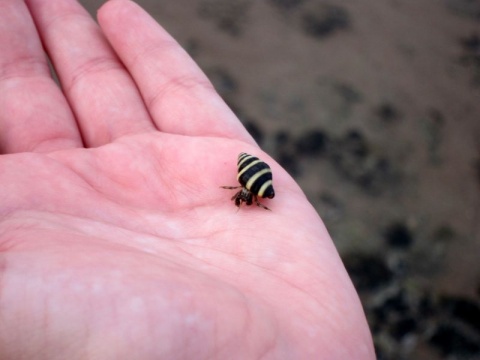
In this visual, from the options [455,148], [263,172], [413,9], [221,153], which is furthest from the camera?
[413,9]

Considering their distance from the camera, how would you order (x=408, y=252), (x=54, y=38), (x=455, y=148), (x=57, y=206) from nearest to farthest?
(x=57, y=206), (x=54, y=38), (x=408, y=252), (x=455, y=148)

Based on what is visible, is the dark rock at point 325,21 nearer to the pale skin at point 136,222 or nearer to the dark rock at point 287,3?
the dark rock at point 287,3

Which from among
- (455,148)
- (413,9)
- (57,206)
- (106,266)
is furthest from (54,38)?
(413,9)

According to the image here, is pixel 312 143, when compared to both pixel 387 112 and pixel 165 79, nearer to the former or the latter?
pixel 387 112

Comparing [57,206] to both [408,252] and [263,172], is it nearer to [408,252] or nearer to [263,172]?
[263,172]

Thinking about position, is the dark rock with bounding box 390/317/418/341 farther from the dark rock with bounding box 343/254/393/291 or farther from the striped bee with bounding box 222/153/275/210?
the striped bee with bounding box 222/153/275/210

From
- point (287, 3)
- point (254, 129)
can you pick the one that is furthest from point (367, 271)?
point (287, 3)

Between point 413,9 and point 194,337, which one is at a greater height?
point 413,9

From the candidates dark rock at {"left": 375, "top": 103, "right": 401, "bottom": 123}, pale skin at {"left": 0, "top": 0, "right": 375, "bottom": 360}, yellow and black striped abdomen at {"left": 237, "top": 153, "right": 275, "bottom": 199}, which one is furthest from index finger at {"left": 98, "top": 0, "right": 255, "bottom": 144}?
dark rock at {"left": 375, "top": 103, "right": 401, "bottom": 123}
